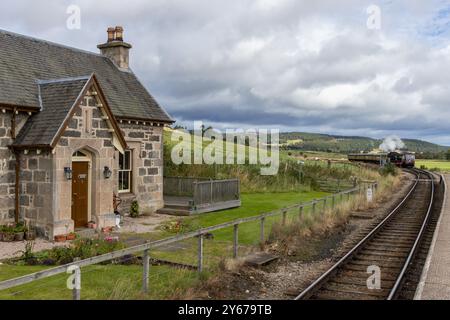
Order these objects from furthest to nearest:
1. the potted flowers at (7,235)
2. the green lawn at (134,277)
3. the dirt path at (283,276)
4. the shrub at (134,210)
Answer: the shrub at (134,210) < the potted flowers at (7,235) < the dirt path at (283,276) < the green lawn at (134,277)

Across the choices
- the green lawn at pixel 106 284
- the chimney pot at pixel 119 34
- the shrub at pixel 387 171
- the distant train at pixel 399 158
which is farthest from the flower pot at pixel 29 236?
the distant train at pixel 399 158

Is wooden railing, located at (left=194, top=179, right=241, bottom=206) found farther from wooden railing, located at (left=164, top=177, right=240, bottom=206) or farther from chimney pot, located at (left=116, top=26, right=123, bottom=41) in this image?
chimney pot, located at (left=116, top=26, right=123, bottom=41)

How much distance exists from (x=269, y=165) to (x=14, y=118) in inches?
981

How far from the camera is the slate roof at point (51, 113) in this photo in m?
15.2

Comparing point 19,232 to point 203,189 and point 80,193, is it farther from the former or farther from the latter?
point 203,189

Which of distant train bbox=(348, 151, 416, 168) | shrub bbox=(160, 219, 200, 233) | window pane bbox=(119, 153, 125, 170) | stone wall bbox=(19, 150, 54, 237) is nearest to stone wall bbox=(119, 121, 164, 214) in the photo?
window pane bbox=(119, 153, 125, 170)

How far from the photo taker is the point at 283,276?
1134 centimetres

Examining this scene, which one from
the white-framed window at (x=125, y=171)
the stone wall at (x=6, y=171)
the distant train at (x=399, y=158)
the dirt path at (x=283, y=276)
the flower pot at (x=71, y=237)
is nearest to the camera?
the dirt path at (x=283, y=276)

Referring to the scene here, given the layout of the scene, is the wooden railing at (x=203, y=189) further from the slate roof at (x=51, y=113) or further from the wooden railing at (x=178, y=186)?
the slate roof at (x=51, y=113)

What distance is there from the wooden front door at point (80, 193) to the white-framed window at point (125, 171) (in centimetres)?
385

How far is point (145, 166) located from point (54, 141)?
7112 millimetres

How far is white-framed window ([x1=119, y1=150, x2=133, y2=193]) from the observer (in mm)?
20745

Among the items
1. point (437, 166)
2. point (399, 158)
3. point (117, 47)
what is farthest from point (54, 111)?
point (437, 166)
